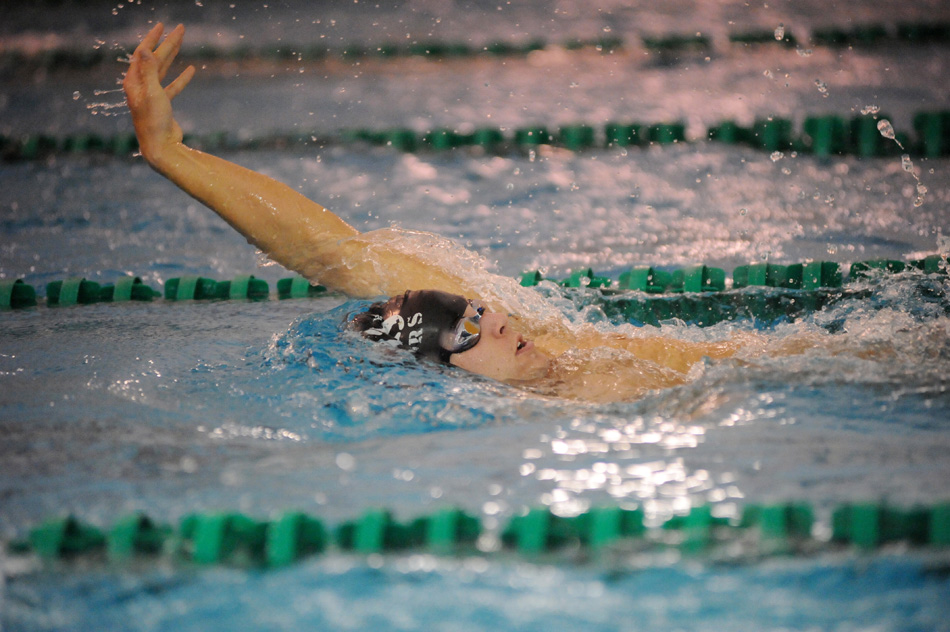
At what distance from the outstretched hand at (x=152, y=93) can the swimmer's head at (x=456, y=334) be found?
27.8 inches

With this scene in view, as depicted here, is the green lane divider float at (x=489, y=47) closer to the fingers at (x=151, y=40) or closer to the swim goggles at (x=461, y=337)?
the fingers at (x=151, y=40)

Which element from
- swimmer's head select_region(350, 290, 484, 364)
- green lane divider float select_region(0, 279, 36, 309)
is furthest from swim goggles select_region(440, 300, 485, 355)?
green lane divider float select_region(0, 279, 36, 309)

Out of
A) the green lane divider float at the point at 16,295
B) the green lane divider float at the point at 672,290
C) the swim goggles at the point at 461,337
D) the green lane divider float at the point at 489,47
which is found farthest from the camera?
the green lane divider float at the point at 489,47

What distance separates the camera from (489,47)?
5.79 meters

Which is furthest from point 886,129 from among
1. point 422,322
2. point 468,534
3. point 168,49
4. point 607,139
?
point 468,534

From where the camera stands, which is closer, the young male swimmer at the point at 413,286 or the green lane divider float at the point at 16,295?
the young male swimmer at the point at 413,286

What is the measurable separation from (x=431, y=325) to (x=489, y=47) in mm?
4121

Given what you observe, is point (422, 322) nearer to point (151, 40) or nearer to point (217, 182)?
point (217, 182)

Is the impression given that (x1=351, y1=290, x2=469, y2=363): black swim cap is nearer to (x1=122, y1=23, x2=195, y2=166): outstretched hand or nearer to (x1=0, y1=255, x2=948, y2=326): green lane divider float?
(x1=122, y1=23, x2=195, y2=166): outstretched hand

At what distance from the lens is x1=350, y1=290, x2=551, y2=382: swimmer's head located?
2078mm

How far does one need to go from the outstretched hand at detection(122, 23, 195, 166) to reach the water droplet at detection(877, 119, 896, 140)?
10.6 ft

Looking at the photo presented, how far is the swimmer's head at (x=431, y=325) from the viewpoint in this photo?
6.81ft

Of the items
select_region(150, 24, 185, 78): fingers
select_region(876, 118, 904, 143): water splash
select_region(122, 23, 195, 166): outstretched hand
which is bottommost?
select_region(122, 23, 195, 166): outstretched hand

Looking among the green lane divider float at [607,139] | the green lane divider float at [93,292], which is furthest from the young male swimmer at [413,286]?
the green lane divider float at [607,139]
